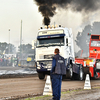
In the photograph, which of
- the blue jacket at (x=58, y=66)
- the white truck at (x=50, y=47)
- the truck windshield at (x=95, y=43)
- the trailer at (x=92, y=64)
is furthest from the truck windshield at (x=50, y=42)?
the blue jacket at (x=58, y=66)

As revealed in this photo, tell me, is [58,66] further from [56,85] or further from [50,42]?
[50,42]

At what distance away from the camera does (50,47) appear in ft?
61.8

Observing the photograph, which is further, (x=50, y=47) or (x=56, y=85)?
(x=50, y=47)

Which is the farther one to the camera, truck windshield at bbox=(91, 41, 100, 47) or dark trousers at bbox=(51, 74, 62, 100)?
truck windshield at bbox=(91, 41, 100, 47)

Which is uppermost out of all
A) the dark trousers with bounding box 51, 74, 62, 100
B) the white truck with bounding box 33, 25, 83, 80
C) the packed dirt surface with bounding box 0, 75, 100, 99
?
the white truck with bounding box 33, 25, 83, 80

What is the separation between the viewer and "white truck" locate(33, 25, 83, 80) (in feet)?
61.5

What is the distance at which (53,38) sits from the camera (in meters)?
19.1

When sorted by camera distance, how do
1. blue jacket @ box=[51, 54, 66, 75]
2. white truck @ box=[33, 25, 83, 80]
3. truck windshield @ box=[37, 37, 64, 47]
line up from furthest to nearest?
truck windshield @ box=[37, 37, 64, 47]
white truck @ box=[33, 25, 83, 80]
blue jacket @ box=[51, 54, 66, 75]

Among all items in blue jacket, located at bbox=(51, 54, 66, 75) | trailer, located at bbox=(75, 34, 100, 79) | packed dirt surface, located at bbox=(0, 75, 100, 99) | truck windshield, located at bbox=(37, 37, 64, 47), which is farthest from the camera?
trailer, located at bbox=(75, 34, 100, 79)

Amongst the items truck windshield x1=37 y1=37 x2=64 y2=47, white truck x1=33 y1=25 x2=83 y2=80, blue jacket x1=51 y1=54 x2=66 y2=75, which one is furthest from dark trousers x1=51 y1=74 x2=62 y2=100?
truck windshield x1=37 y1=37 x2=64 y2=47

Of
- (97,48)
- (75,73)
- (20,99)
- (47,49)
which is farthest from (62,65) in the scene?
(97,48)

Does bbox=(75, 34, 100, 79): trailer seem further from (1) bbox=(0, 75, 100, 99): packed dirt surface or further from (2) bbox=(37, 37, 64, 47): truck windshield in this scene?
(1) bbox=(0, 75, 100, 99): packed dirt surface

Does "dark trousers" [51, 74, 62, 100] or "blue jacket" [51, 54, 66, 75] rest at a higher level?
"blue jacket" [51, 54, 66, 75]

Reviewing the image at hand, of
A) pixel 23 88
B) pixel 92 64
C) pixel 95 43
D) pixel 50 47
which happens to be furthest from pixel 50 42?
pixel 23 88
